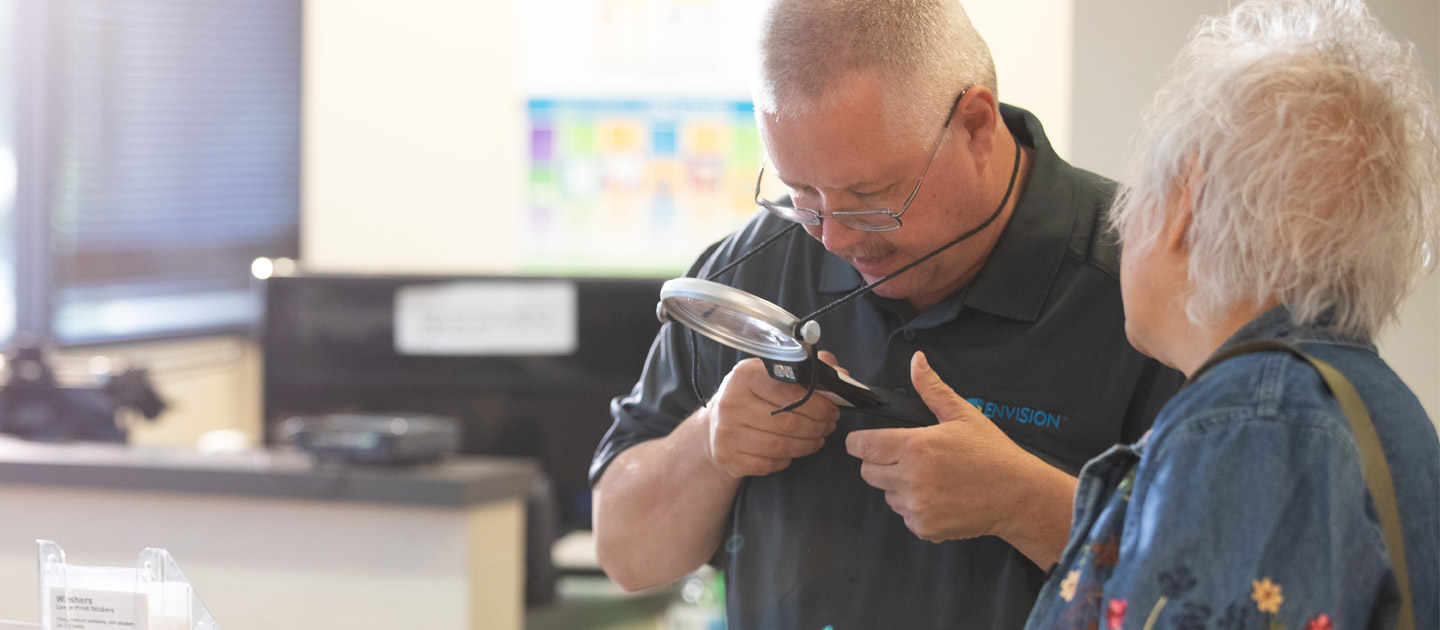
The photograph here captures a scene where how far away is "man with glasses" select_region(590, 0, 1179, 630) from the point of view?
1.17 metres

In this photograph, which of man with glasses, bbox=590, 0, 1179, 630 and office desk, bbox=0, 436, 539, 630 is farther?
office desk, bbox=0, 436, 539, 630

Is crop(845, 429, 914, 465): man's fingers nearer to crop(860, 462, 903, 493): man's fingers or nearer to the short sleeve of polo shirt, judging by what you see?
crop(860, 462, 903, 493): man's fingers

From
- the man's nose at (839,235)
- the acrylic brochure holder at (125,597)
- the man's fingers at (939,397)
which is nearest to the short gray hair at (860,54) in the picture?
the man's nose at (839,235)

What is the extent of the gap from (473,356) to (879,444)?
113 cm

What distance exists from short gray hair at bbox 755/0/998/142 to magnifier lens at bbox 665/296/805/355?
203mm

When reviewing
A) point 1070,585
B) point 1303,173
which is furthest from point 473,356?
point 1303,173

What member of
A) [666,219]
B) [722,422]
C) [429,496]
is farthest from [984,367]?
[666,219]

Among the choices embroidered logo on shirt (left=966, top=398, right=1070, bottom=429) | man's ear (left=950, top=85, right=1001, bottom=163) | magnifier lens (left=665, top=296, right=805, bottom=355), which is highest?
man's ear (left=950, top=85, right=1001, bottom=163)

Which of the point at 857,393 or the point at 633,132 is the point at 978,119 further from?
the point at 633,132

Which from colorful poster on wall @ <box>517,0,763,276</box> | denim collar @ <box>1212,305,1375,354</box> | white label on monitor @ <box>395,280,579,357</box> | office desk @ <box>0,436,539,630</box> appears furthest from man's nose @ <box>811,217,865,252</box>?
colorful poster on wall @ <box>517,0,763,276</box>

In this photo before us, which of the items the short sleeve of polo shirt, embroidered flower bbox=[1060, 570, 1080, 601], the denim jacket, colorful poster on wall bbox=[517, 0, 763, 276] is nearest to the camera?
the denim jacket

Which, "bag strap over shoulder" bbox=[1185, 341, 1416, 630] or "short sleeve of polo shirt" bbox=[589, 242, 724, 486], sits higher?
"bag strap over shoulder" bbox=[1185, 341, 1416, 630]

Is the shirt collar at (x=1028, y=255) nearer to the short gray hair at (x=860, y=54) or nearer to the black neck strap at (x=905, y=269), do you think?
the black neck strap at (x=905, y=269)

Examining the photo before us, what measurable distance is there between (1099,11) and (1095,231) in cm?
62
